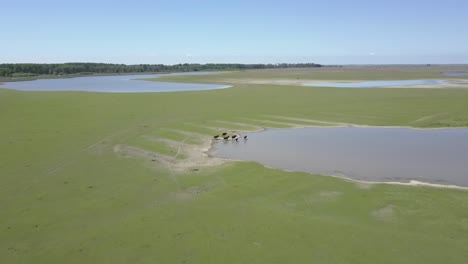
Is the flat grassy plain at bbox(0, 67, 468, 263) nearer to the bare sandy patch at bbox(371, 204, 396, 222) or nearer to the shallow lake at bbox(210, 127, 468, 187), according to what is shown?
the bare sandy patch at bbox(371, 204, 396, 222)

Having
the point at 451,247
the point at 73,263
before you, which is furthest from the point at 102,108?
the point at 451,247

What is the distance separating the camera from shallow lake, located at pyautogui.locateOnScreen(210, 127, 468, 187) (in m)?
16.9

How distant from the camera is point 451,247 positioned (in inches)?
395

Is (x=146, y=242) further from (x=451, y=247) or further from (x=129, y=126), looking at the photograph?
(x=129, y=126)

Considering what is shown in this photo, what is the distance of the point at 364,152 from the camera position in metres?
20.5

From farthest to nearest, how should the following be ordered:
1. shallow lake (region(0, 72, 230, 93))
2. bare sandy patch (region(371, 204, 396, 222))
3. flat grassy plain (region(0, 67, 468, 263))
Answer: shallow lake (region(0, 72, 230, 93)) → bare sandy patch (region(371, 204, 396, 222)) → flat grassy plain (region(0, 67, 468, 263))

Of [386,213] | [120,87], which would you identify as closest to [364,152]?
[386,213]

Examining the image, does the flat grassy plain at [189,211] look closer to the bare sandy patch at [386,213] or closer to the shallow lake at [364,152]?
the bare sandy patch at [386,213]

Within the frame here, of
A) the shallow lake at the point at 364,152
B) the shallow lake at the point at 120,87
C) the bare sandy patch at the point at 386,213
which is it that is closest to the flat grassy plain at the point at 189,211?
the bare sandy patch at the point at 386,213

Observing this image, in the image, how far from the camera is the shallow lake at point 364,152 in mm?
16938

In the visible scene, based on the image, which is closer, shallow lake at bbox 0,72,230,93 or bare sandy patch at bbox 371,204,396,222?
bare sandy patch at bbox 371,204,396,222

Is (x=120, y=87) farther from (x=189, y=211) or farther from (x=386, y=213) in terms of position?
(x=386, y=213)

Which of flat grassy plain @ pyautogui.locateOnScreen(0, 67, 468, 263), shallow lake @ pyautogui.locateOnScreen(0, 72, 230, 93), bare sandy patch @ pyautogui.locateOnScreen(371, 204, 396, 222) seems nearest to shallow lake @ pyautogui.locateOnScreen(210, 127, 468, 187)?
flat grassy plain @ pyautogui.locateOnScreen(0, 67, 468, 263)

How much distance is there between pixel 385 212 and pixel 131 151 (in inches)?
536
